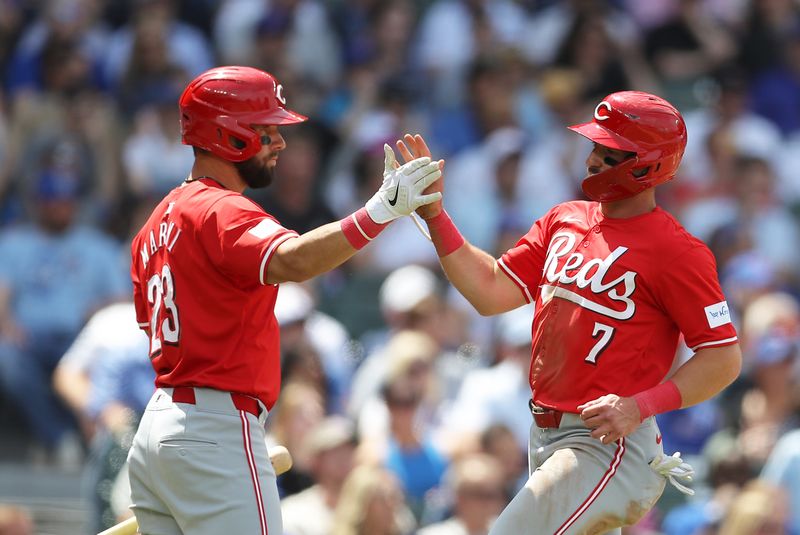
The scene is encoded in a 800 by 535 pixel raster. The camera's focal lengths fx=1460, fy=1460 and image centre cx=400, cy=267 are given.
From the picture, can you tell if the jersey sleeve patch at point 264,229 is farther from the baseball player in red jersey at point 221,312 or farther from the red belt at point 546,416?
the red belt at point 546,416

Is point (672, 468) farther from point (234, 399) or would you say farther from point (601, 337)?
point (234, 399)

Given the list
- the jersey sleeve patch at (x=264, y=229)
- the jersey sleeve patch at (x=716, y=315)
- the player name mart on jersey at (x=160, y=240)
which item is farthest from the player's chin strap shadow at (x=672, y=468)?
the player name mart on jersey at (x=160, y=240)

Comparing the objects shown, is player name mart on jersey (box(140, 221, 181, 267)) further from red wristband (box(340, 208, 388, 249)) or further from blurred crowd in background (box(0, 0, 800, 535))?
blurred crowd in background (box(0, 0, 800, 535))

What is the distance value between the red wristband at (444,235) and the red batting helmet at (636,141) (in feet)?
1.69

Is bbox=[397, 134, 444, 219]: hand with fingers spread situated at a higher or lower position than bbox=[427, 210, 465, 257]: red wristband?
higher

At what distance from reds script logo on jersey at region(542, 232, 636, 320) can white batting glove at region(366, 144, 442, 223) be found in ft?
1.62

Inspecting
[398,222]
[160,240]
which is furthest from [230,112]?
[398,222]

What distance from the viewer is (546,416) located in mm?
4660

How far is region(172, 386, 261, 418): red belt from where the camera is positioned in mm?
4594

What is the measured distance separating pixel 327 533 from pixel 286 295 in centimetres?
169

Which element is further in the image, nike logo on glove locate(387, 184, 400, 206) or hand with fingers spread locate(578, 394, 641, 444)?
nike logo on glove locate(387, 184, 400, 206)

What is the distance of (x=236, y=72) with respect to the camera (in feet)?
15.8

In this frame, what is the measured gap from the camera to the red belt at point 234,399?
4.59 metres

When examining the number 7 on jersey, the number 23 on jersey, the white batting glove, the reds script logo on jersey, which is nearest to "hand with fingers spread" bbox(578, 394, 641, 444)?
the number 7 on jersey
